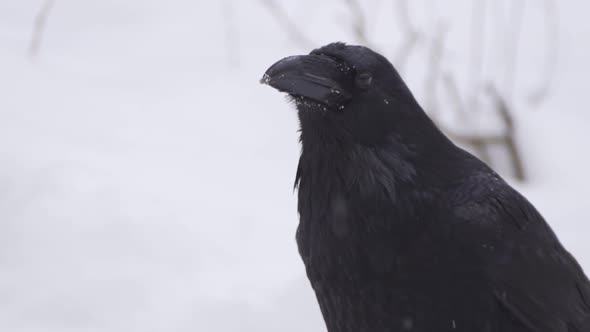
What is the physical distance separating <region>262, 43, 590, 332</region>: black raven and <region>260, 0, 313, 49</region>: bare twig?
378cm

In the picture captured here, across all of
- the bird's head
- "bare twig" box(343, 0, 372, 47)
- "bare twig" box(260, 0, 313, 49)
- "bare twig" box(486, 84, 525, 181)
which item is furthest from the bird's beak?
"bare twig" box(260, 0, 313, 49)

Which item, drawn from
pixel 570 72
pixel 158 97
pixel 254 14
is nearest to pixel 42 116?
pixel 158 97

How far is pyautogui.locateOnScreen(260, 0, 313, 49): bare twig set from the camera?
7184 mm

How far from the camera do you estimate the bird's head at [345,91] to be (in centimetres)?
327

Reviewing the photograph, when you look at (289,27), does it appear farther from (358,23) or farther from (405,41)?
(405,41)

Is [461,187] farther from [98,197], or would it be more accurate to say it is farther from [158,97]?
[158,97]

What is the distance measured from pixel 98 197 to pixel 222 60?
2488mm

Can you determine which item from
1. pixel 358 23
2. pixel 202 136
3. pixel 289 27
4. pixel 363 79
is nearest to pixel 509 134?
pixel 358 23

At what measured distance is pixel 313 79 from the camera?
128 inches

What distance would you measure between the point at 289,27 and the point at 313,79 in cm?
416

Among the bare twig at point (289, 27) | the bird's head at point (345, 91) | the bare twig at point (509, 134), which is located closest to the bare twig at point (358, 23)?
the bare twig at point (289, 27)

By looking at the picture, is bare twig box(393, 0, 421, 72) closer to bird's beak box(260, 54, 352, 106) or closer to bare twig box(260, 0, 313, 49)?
bare twig box(260, 0, 313, 49)

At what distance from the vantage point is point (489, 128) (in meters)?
6.96

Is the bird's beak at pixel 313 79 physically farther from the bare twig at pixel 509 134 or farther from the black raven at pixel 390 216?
the bare twig at pixel 509 134
